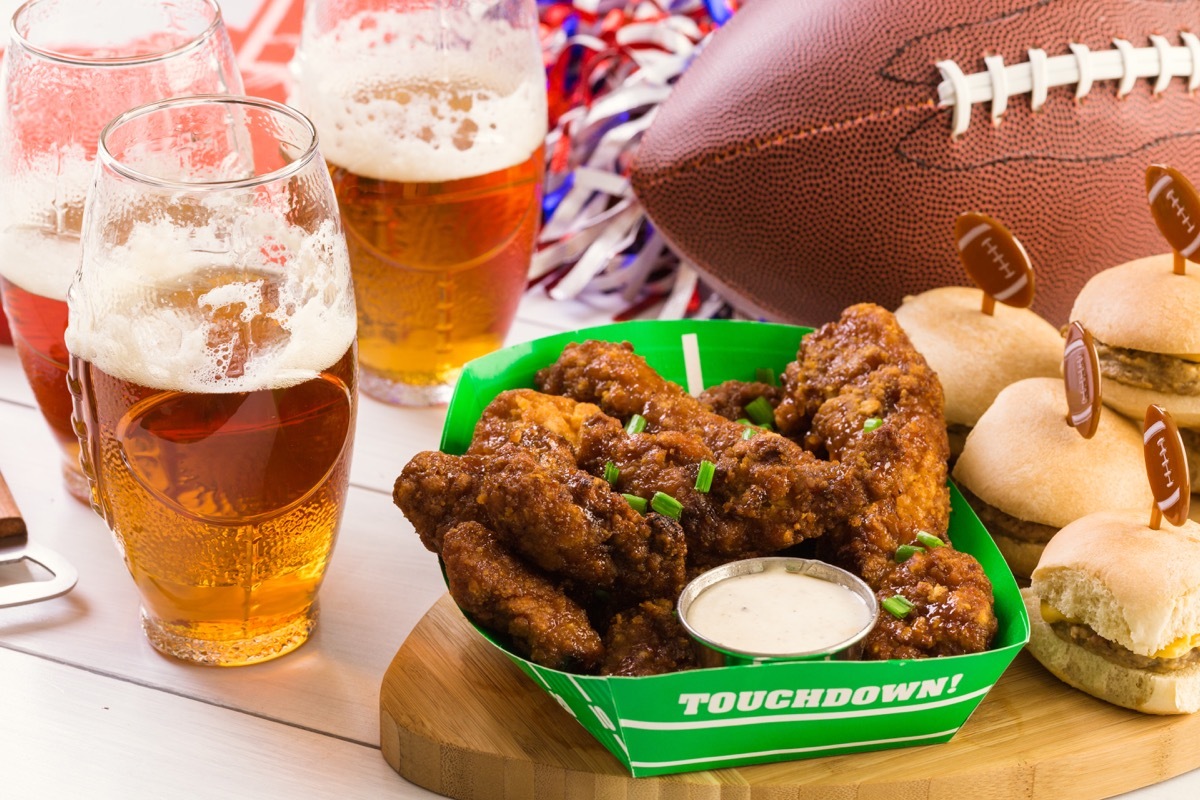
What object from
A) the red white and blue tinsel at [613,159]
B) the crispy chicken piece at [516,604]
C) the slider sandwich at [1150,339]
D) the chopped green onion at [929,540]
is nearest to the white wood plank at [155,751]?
the crispy chicken piece at [516,604]

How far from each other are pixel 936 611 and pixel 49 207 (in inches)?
46.3

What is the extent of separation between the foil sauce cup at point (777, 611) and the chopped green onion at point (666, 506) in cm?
8

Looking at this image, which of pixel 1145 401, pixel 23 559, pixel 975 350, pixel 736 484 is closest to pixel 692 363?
pixel 975 350

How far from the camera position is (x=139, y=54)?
2.00 m

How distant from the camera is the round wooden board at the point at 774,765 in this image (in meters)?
1.53

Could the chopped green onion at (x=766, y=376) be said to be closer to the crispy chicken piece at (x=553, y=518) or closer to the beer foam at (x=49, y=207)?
the crispy chicken piece at (x=553, y=518)

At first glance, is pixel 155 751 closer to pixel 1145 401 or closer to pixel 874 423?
pixel 874 423

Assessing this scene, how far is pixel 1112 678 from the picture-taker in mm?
1646

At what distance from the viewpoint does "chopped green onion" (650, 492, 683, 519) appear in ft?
5.31

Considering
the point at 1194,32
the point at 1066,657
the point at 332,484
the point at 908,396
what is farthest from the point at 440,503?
the point at 1194,32

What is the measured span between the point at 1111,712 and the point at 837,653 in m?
0.39

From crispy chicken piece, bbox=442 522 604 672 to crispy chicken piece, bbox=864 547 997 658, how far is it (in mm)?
312

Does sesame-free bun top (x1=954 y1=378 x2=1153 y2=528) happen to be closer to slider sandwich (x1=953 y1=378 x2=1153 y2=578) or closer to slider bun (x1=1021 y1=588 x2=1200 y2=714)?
slider sandwich (x1=953 y1=378 x2=1153 y2=578)

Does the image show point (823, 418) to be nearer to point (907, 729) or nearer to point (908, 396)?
point (908, 396)
